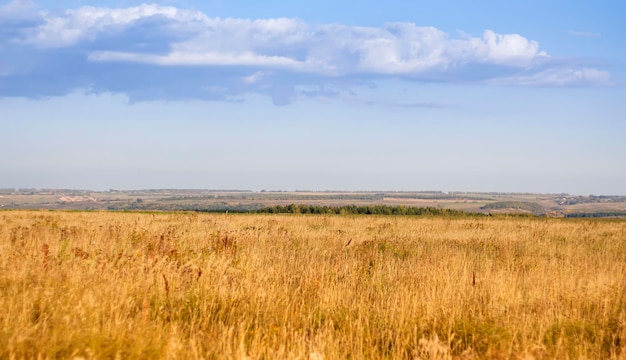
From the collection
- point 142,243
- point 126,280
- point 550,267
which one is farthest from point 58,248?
point 550,267

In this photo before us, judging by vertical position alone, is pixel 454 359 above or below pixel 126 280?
below

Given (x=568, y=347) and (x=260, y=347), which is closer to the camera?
(x=260, y=347)

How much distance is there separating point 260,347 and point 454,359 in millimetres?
2194

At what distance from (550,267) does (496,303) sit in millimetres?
4686

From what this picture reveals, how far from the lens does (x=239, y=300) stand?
8500 mm

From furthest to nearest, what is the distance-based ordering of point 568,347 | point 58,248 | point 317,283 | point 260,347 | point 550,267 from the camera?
point 550,267
point 58,248
point 317,283
point 568,347
point 260,347

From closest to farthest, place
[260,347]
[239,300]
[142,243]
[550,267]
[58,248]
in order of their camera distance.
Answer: [260,347] < [239,300] < [58,248] < [550,267] < [142,243]

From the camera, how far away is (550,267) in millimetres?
12602

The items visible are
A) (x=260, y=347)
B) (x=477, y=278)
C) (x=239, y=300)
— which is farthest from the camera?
(x=477, y=278)

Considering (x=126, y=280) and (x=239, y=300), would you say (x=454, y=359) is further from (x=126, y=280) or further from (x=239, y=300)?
(x=126, y=280)

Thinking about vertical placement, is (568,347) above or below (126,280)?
below

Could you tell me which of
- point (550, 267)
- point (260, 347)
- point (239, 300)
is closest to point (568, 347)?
point (260, 347)

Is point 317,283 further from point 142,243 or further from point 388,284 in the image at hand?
point 142,243

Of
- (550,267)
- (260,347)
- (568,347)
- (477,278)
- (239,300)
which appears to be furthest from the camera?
(550,267)
